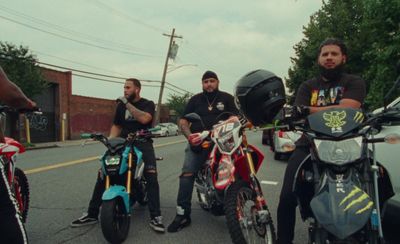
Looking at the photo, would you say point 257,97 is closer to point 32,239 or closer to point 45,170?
point 32,239

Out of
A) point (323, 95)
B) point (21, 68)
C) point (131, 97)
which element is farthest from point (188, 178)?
point (21, 68)

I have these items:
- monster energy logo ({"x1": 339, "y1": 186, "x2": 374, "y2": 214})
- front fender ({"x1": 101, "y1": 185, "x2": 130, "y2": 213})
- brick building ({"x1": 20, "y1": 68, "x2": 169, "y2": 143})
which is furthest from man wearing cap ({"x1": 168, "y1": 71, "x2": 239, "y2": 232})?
brick building ({"x1": 20, "y1": 68, "x2": 169, "y2": 143})

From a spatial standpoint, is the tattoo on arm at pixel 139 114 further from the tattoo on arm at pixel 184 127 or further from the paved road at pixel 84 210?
the paved road at pixel 84 210

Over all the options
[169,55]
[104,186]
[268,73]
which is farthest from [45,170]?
[169,55]

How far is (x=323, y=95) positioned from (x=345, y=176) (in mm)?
1198

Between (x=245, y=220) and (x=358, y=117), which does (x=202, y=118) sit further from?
(x=358, y=117)

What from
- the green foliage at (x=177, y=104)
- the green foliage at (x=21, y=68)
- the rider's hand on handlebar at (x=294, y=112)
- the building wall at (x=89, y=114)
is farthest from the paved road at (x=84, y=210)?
the green foliage at (x=177, y=104)

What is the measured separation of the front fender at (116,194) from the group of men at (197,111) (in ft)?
2.01

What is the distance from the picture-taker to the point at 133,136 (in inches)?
197

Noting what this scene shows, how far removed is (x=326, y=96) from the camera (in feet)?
12.1

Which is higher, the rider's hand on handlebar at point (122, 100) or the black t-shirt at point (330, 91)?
the black t-shirt at point (330, 91)

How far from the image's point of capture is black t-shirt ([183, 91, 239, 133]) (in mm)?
5520

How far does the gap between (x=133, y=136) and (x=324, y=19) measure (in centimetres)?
2870

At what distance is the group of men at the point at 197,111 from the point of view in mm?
2486
